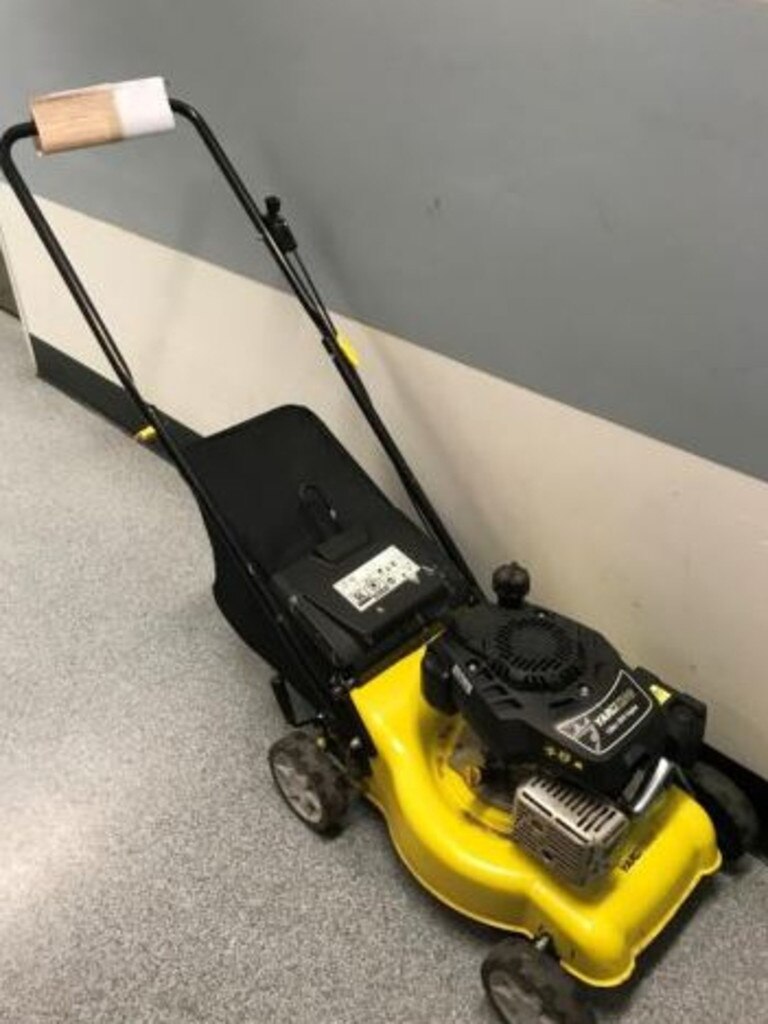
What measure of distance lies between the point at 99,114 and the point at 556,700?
0.96m

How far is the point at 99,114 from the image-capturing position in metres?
1.24

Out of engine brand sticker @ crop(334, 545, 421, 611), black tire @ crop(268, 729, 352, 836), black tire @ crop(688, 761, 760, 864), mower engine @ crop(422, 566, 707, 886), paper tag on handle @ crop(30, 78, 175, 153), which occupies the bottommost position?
black tire @ crop(688, 761, 760, 864)

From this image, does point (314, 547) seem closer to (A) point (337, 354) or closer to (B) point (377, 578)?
(B) point (377, 578)

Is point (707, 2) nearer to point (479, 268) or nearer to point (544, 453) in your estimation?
point (479, 268)

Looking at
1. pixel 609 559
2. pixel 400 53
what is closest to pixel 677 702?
pixel 609 559

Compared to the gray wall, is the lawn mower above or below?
below

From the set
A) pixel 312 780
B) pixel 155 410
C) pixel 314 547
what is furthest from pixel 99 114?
pixel 312 780

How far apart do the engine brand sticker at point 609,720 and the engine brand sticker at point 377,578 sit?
0.35 meters

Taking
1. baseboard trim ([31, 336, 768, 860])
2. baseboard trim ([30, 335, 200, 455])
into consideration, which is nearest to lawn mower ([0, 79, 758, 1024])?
baseboard trim ([31, 336, 768, 860])

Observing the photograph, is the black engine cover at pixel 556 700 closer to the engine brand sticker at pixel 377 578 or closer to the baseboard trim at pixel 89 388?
the engine brand sticker at pixel 377 578

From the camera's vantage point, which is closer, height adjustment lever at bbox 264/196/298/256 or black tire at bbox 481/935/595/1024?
black tire at bbox 481/935/595/1024

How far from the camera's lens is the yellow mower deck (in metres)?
1.03

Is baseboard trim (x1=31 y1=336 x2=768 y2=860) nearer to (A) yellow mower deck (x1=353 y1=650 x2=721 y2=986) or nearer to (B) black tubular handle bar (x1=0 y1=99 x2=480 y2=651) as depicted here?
(B) black tubular handle bar (x1=0 y1=99 x2=480 y2=651)

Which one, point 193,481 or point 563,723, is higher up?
point 193,481
